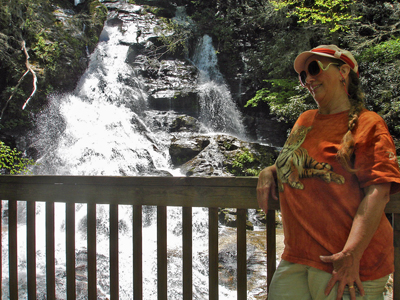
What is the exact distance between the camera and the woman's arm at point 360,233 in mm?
1057

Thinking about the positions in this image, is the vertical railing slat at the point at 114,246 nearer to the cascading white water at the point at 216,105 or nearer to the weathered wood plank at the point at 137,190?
the weathered wood plank at the point at 137,190

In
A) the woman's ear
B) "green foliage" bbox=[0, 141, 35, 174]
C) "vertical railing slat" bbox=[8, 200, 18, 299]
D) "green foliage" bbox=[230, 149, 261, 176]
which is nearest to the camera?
the woman's ear

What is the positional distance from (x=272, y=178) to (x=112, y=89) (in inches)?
466

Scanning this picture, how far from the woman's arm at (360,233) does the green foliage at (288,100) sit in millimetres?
8552

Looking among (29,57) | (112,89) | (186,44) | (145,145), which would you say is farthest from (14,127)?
(186,44)

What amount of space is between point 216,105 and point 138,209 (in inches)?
465

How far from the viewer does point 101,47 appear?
1409 cm

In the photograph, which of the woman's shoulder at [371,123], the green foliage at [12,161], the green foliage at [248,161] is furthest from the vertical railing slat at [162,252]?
the green foliage at [248,161]

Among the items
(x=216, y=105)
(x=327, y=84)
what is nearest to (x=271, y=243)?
(x=327, y=84)

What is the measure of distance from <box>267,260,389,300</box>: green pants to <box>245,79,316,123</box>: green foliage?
8.51 metres

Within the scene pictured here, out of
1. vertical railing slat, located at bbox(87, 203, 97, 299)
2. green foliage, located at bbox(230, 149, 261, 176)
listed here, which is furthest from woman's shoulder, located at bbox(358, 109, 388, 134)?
green foliage, located at bbox(230, 149, 261, 176)

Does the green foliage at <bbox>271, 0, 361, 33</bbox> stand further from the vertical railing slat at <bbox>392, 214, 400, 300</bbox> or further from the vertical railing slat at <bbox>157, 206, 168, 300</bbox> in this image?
the vertical railing slat at <bbox>157, 206, 168, 300</bbox>

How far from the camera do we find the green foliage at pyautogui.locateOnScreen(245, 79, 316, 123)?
9343 millimetres

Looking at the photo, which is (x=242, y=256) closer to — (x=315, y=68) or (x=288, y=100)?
(x=315, y=68)
